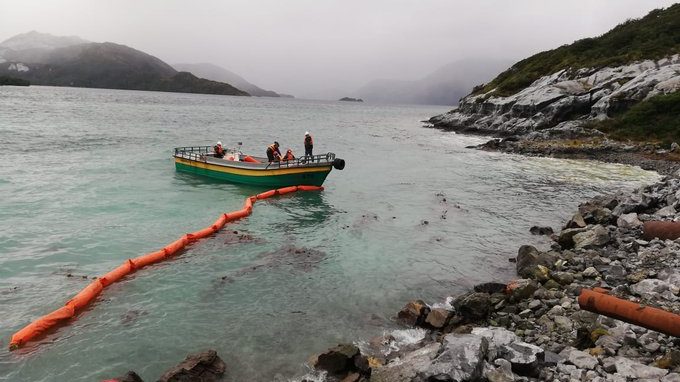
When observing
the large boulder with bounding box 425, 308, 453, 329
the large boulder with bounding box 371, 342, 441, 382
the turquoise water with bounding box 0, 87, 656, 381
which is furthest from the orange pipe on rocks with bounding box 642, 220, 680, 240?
the large boulder with bounding box 371, 342, 441, 382

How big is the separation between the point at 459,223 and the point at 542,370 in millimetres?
15295

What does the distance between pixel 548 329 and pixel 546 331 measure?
0.32 feet

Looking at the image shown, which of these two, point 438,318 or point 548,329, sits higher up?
point 548,329

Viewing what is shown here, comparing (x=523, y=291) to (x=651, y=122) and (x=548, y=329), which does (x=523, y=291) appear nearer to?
(x=548, y=329)

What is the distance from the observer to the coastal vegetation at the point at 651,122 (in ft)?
149

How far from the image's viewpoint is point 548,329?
10.2 meters

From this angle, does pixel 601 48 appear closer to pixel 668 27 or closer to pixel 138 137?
pixel 668 27

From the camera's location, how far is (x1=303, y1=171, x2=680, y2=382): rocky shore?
7965 millimetres

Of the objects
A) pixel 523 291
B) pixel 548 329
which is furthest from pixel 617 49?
pixel 548 329

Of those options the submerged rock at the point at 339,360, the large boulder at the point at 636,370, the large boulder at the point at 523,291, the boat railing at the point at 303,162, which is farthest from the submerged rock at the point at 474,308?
the boat railing at the point at 303,162

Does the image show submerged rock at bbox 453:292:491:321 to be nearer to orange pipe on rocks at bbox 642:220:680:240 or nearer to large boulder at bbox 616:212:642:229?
orange pipe on rocks at bbox 642:220:680:240

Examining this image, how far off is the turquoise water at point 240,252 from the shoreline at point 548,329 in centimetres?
134

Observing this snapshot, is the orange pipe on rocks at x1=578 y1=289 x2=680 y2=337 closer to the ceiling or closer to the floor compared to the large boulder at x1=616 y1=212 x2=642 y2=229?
closer to the ceiling

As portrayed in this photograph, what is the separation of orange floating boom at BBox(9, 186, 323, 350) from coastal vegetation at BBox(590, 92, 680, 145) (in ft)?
153
